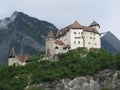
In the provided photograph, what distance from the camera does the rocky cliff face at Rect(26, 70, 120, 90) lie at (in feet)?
407

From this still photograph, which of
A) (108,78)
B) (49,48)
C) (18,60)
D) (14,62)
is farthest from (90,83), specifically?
(14,62)

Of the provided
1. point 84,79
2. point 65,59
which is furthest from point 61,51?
point 84,79

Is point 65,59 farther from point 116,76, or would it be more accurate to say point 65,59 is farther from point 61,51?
point 116,76

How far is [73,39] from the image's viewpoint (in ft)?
456

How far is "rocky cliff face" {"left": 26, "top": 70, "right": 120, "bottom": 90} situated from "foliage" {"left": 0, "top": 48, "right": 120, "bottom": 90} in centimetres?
133

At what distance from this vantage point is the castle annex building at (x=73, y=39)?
5423 inches

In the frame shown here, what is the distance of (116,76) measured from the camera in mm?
125312

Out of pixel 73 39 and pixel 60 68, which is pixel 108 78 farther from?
pixel 73 39

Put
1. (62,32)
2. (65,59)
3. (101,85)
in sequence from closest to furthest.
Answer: (101,85), (65,59), (62,32)

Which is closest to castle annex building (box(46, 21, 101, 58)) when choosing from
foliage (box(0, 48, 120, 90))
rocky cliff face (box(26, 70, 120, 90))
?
foliage (box(0, 48, 120, 90))

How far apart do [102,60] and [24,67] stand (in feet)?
66.5

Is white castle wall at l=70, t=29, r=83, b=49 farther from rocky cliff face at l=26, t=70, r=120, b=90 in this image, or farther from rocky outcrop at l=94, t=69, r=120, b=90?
rocky cliff face at l=26, t=70, r=120, b=90

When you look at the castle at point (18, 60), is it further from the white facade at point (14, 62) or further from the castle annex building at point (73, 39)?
the castle annex building at point (73, 39)

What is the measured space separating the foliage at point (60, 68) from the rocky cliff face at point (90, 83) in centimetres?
133
